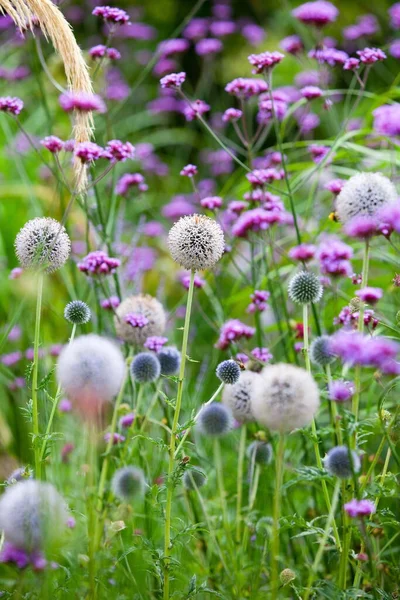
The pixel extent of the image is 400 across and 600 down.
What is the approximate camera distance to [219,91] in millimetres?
9023

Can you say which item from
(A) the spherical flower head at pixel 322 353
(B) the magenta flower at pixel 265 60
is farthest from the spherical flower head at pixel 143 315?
(B) the magenta flower at pixel 265 60

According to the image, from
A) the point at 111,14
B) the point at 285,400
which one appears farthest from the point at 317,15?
the point at 285,400

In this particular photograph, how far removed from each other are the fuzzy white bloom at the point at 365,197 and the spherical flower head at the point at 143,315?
911mm

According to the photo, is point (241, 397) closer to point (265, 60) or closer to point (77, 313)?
point (77, 313)

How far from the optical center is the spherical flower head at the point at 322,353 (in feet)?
7.40

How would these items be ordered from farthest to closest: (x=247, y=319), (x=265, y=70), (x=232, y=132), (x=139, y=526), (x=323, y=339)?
(x=232, y=132), (x=247, y=319), (x=139, y=526), (x=265, y=70), (x=323, y=339)

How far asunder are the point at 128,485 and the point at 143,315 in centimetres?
74

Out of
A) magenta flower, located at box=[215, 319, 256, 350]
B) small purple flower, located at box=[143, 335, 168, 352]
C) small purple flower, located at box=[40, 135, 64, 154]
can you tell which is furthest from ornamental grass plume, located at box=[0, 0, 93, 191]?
magenta flower, located at box=[215, 319, 256, 350]

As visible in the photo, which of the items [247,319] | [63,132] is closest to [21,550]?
[247,319]

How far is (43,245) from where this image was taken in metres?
2.19

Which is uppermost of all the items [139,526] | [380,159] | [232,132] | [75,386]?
[232,132]

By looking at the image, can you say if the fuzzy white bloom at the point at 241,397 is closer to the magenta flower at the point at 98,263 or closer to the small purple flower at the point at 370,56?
the magenta flower at the point at 98,263

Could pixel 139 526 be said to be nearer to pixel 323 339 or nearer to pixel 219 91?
pixel 323 339

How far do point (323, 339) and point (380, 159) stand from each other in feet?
6.27
